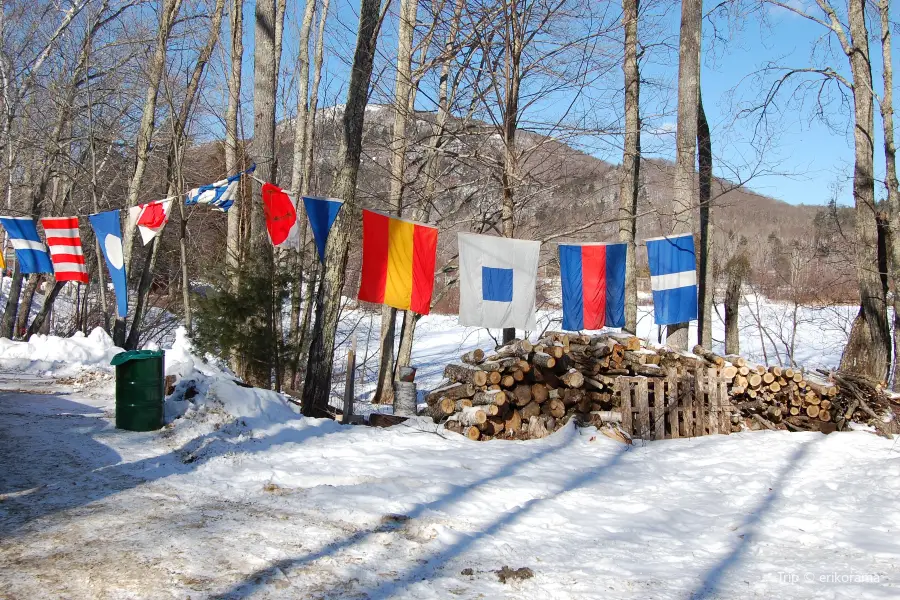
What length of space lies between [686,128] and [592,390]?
18.9 ft

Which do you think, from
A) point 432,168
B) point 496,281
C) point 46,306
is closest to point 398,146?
point 432,168

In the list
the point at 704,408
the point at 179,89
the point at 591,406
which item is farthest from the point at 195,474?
the point at 179,89

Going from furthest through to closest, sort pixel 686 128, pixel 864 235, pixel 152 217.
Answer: pixel 686 128 → pixel 864 235 → pixel 152 217

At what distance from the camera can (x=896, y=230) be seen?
11.6m

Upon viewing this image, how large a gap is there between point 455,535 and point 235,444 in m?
3.00

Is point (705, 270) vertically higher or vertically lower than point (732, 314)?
higher

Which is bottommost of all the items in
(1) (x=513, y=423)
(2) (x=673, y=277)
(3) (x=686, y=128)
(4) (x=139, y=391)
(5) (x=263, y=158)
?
(1) (x=513, y=423)

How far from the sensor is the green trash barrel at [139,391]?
7.05m

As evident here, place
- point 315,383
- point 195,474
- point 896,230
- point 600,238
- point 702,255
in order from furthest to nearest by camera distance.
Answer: point 600,238
point 702,255
point 896,230
point 315,383
point 195,474

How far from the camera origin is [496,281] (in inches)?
354

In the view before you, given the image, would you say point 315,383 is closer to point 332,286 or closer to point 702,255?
point 332,286

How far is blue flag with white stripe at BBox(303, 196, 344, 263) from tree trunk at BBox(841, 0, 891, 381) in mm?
8527

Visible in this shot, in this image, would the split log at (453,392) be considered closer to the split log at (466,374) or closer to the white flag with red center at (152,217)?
the split log at (466,374)

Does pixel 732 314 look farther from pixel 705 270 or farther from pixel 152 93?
pixel 152 93
